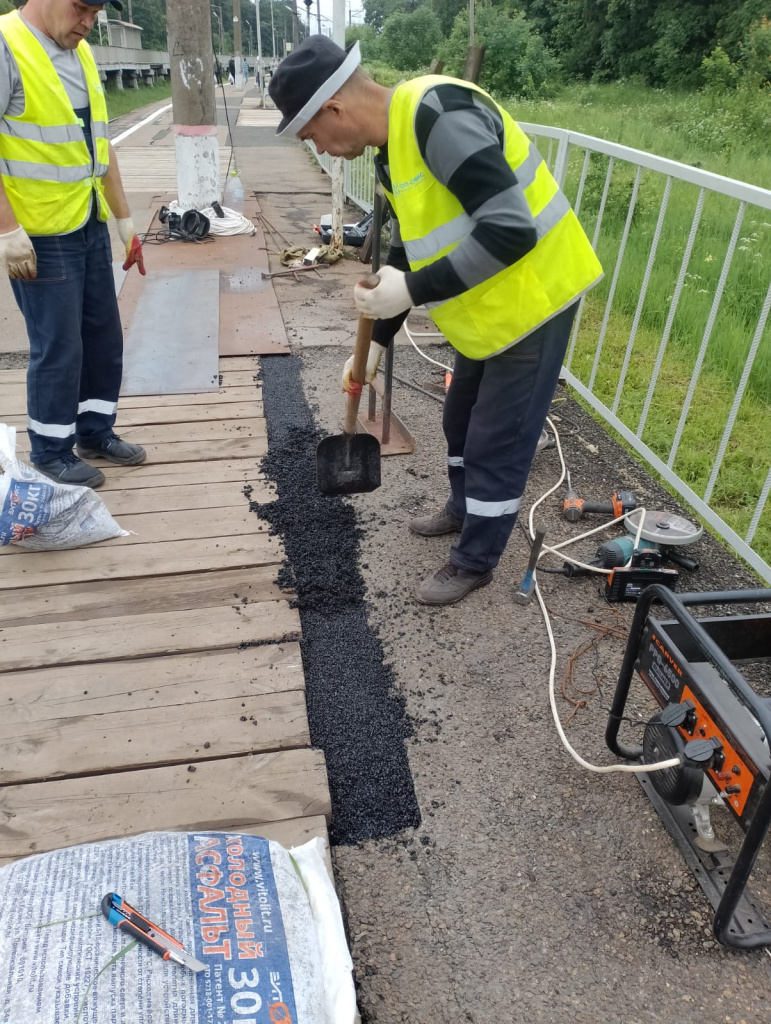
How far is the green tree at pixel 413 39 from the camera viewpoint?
1534 inches

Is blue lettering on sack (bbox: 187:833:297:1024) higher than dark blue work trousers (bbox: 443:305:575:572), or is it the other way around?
Answer: dark blue work trousers (bbox: 443:305:575:572)

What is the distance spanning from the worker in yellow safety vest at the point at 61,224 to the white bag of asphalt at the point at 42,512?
0.38 m

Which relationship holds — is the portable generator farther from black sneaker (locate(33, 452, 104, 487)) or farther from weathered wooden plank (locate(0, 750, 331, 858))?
black sneaker (locate(33, 452, 104, 487))

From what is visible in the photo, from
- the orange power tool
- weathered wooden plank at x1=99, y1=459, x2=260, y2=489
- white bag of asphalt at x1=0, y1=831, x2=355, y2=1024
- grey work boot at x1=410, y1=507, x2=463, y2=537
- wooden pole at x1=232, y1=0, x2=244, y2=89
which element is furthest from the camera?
wooden pole at x1=232, y1=0, x2=244, y2=89

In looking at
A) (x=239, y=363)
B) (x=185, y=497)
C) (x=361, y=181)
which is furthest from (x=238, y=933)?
→ (x=361, y=181)

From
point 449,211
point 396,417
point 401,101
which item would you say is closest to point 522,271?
Result: point 449,211

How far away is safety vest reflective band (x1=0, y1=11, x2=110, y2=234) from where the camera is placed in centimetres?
238

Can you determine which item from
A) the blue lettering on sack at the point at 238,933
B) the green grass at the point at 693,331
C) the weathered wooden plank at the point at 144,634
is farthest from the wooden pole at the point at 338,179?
the blue lettering on sack at the point at 238,933

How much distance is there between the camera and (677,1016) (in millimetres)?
1426

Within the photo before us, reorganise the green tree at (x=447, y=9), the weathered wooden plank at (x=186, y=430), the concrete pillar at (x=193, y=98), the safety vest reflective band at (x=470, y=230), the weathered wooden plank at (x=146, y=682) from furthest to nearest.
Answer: the green tree at (x=447, y=9), the concrete pillar at (x=193, y=98), the weathered wooden plank at (x=186, y=430), the weathered wooden plank at (x=146, y=682), the safety vest reflective band at (x=470, y=230)

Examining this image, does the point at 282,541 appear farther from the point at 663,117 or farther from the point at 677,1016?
the point at 663,117

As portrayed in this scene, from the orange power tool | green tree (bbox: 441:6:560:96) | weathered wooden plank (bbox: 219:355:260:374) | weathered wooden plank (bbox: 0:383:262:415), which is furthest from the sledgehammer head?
green tree (bbox: 441:6:560:96)

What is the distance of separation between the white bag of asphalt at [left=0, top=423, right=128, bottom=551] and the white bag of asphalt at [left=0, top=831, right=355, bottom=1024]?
145cm

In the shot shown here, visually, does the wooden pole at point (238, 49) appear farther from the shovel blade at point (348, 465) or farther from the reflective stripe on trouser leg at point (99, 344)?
the shovel blade at point (348, 465)
